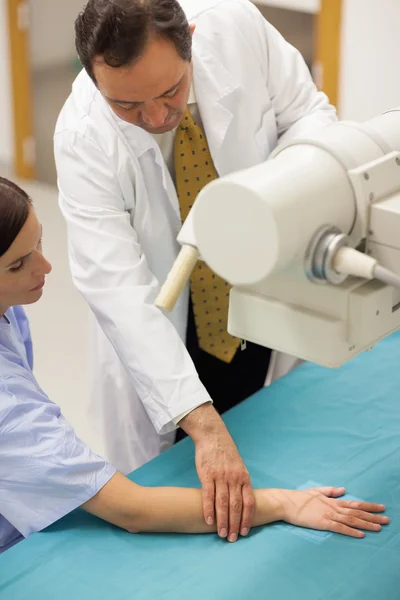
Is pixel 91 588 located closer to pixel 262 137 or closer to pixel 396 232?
pixel 396 232

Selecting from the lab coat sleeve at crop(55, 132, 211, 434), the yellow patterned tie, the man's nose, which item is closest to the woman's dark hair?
the lab coat sleeve at crop(55, 132, 211, 434)

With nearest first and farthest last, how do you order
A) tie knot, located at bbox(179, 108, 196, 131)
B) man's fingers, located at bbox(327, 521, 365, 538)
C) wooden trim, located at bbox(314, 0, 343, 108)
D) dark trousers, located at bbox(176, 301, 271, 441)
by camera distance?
man's fingers, located at bbox(327, 521, 365, 538)
tie knot, located at bbox(179, 108, 196, 131)
dark trousers, located at bbox(176, 301, 271, 441)
wooden trim, located at bbox(314, 0, 343, 108)

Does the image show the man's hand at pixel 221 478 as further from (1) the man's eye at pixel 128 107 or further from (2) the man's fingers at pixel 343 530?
(1) the man's eye at pixel 128 107

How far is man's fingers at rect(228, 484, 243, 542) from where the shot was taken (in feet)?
4.86

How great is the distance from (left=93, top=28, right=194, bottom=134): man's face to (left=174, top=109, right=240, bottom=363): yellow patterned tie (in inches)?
9.9

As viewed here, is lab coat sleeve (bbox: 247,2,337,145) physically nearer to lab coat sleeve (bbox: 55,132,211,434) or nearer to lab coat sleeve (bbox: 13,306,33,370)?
lab coat sleeve (bbox: 55,132,211,434)

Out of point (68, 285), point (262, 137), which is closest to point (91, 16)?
point (262, 137)

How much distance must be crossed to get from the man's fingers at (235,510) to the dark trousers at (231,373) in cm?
58

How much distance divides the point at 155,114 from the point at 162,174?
27 cm

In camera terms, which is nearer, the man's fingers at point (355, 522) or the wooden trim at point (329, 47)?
the man's fingers at point (355, 522)

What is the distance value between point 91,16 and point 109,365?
0.83 m

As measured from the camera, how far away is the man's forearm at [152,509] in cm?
149

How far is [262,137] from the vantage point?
1.93 m

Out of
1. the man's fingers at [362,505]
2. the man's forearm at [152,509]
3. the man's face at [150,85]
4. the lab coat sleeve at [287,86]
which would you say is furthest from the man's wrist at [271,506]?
the lab coat sleeve at [287,86]
